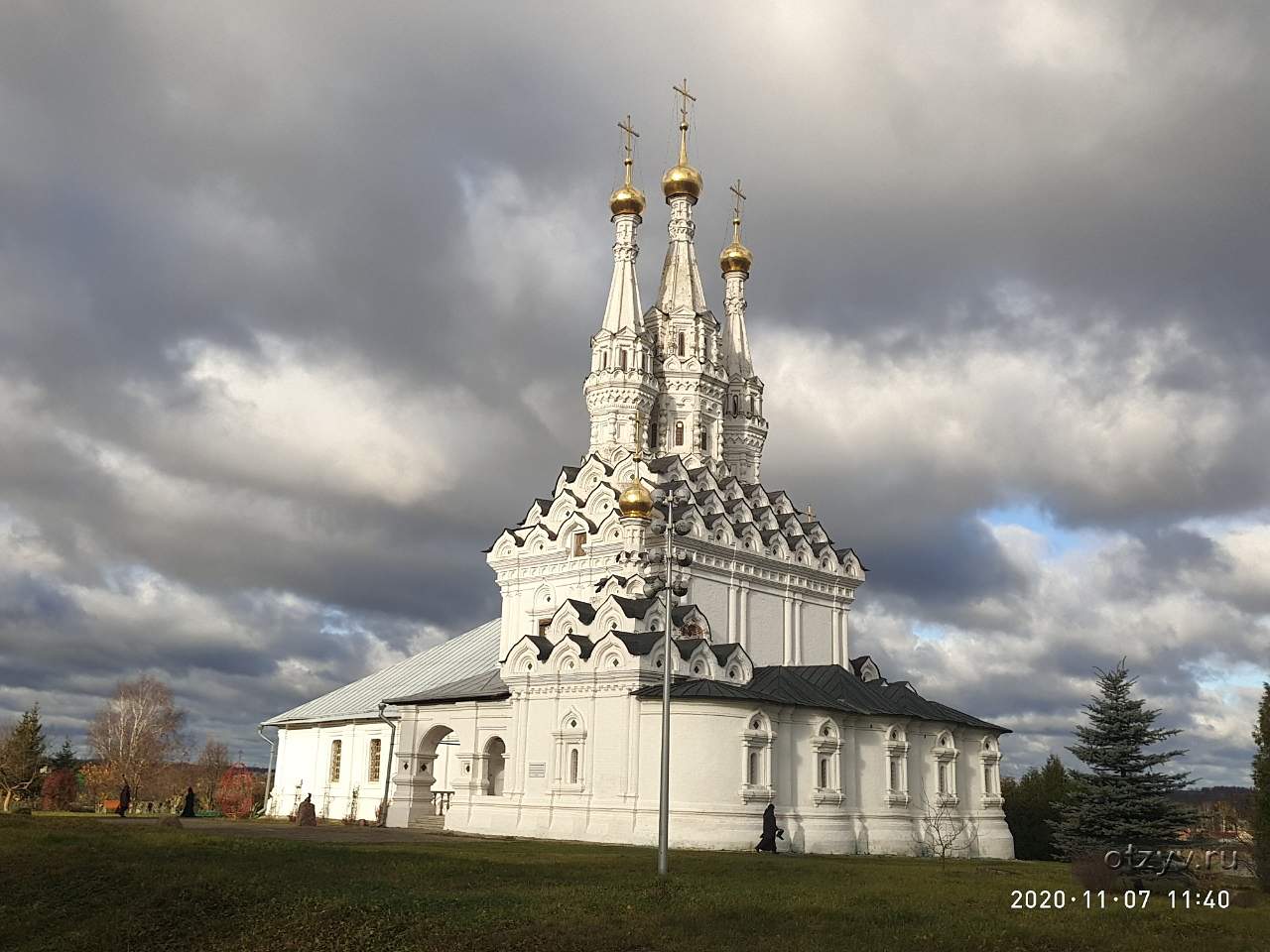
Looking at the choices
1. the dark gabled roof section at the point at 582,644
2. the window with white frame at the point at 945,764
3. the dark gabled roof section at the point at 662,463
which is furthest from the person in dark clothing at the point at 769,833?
the dark gabled roof section at the point at 662,463

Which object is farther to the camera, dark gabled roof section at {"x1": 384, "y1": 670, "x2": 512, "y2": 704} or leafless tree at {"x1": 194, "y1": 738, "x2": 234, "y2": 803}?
leafless tree at {"x1": 194, "y1": 738, "x2": 234, "y2": 803}

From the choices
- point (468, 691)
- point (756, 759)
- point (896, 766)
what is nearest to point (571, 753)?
point (756, 759)

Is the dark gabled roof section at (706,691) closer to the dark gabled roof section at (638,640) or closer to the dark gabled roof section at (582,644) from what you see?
the dark gabled roof section at (638,640)

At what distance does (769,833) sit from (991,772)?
1081 cm

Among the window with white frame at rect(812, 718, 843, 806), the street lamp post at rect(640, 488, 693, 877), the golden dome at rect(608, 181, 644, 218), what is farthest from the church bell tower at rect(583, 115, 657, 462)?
the street lamp post at rect(640, 488, 693, 877)

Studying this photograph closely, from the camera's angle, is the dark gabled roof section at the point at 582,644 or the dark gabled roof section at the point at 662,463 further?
the dark gabled roof section at the point at 662,463

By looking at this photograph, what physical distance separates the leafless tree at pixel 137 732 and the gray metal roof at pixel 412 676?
7761 millimetres

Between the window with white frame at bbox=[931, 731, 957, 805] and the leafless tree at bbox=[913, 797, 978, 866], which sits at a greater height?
the window with white frame at bbox=[931, 731, 957, 805]

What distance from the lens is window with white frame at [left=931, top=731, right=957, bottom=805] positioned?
31.6m

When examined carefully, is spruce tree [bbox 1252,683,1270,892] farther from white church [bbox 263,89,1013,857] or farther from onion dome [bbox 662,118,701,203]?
onion dome [bbox 662,118,701,203]

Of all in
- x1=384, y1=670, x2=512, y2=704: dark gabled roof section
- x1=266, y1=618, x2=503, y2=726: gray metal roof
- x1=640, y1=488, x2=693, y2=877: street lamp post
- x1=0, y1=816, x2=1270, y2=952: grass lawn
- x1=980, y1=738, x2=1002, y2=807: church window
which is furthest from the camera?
x1=266, y1=618, x2=503, y2=726: gray metal roof

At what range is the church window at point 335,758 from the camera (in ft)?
143

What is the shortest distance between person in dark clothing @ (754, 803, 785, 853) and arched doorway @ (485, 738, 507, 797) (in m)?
10.6

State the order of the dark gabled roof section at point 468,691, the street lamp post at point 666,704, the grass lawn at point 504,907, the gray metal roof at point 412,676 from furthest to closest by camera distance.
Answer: the gray metal roof at point 412,676 < the dark gabled roof section at point 468,691 < the street lamp post at point 666,704 < the grass lawn at point 504,907
